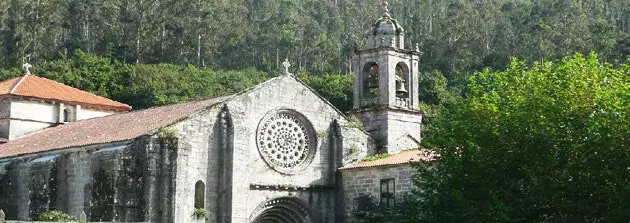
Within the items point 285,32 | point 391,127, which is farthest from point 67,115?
point 285,32

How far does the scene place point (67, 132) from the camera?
37.9 metres

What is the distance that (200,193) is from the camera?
33219mm

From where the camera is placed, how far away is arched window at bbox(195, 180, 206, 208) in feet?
109

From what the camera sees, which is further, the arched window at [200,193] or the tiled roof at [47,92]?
the tiled roof at [47,92]

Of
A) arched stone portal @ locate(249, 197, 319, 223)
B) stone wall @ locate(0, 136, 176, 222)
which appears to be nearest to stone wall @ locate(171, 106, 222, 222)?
stone wall @ locate(0, 136, 176, 222)

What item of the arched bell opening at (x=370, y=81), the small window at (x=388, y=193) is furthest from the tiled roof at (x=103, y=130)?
the arched bell opening at (x=370, y=81)

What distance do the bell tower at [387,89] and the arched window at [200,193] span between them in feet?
27.0

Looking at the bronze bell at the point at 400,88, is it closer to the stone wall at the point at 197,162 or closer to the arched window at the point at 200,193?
the stone wall at the point at 197,162

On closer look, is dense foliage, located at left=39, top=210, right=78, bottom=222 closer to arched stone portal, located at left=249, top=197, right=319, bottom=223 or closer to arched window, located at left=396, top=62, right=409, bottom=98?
arched stone portal, located at left=249, top=197, right=319, bottom=223

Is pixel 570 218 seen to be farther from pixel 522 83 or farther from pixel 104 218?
pixel 104 218

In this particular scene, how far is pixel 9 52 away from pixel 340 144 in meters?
45.6

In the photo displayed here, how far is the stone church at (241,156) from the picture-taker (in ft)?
104

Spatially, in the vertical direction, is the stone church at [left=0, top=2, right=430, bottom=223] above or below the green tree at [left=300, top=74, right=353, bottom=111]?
below

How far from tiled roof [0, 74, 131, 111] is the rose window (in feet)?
38.9
